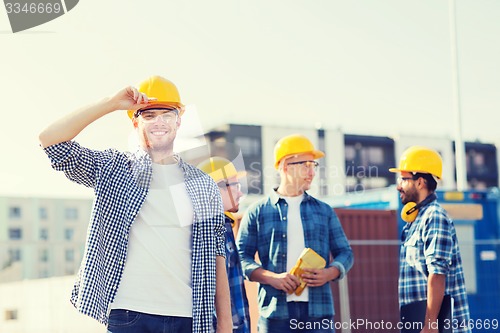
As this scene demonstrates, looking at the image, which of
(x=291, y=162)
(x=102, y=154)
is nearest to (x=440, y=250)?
(x=291, y=162)

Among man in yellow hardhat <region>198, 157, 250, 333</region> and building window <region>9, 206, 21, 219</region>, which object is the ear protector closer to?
man in yellow hardhat <region>198, 157, 250, 333</region>

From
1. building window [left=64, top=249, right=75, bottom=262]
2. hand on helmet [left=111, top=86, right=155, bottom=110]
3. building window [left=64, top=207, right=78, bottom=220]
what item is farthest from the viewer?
building window [left=64, top=207, right=78, bottom=220]

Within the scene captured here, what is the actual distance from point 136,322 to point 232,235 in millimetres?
1780

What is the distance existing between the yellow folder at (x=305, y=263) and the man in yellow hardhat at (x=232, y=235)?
61 cm

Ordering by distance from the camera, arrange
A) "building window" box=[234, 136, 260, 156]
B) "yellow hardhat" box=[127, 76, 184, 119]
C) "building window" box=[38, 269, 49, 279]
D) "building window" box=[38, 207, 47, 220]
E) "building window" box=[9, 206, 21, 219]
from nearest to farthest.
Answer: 1. "yellow hardhat" box=[127, 76, 184, 119]
2. "building window" box=[38, 269, 49, 279]
3. "building window" box=[38, 207, 47, 220]
4. "building window" box=[9, 206, 21, 219]
5. "building window" box=[234, 136, 260, 156]

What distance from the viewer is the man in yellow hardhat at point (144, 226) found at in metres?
3.52

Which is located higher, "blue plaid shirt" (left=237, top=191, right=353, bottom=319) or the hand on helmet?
the hand on helmet

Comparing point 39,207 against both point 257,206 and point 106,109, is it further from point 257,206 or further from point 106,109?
point 106,109

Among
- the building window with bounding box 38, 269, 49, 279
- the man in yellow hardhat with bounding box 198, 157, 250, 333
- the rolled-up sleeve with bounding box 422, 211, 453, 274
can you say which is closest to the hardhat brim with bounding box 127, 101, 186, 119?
the man in yellow hardhat with bounding box 198, 157, 250, 333

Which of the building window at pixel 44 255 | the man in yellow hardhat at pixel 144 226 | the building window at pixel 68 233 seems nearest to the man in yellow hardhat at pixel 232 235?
the man in yellow hardhat at pixel 144 226

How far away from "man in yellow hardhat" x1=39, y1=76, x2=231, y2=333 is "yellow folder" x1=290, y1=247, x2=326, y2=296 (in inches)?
76.8

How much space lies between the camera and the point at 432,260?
5.62 metres

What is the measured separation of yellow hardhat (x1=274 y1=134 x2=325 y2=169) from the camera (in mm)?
6414

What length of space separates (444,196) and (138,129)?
6.96 m
